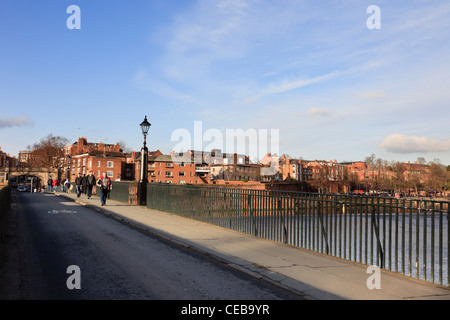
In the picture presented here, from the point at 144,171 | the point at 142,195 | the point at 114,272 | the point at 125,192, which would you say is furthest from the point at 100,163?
the point at 114,272

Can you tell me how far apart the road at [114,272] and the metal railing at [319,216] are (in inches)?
106

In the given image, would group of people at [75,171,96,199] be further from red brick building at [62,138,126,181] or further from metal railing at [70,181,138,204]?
red brick building at [62,138,126,181]

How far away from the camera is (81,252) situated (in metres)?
8.37

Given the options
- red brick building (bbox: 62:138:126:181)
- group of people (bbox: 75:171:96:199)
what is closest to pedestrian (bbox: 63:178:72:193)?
group of people (bbox: 75:171:96:199)

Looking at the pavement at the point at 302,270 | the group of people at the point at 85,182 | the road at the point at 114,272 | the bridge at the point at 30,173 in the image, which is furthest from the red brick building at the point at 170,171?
the pavement at the point at 302,270

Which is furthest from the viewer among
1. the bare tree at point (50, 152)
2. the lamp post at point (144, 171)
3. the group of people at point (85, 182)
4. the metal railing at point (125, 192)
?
the bare tree at point (50, 152)

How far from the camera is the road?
5402 millimetres

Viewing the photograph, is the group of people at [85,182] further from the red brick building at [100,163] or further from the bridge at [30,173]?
the bridge at [30,173]

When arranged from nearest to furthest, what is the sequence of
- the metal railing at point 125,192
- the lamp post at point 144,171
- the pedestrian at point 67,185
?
the lamp post at point 144,171 → the metal railing at point 125,192 → the pedestrian at point 67,185

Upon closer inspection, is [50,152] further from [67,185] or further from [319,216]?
[319,216]

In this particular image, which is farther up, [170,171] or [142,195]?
Result: [170,171]

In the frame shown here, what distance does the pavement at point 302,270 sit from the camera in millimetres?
5496

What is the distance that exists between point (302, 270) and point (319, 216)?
229 centimetres

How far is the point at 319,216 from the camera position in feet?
29.0
